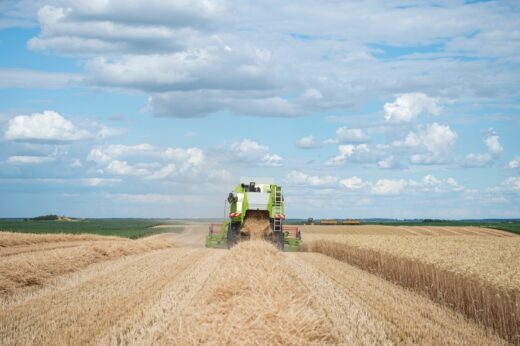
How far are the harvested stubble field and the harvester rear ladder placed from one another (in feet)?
22.8

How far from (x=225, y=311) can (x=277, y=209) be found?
14.7 metres

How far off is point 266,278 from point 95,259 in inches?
401

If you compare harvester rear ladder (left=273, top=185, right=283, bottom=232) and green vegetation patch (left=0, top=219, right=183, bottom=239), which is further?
green vegetation patch (left=0, top=219, right=183, bottom=239)

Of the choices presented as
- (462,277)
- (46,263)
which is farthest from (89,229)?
(462,277)

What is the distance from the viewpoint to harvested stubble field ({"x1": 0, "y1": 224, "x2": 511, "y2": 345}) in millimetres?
7203

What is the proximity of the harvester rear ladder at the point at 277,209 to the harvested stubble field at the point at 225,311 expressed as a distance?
696 centimetres

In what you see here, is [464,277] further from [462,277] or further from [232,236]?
[232,236]

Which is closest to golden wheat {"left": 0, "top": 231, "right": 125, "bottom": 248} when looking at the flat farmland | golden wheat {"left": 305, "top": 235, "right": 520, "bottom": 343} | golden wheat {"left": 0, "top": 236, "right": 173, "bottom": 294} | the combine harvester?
golden wheat {"left": 0, "top": 236, "right": 173, "bottom": 294}

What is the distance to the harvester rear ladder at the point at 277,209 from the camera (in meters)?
22.3

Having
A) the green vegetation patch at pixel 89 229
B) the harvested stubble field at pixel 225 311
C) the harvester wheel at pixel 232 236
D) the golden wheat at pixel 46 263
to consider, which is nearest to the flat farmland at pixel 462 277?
the harvested stubble field at pixel 225 311

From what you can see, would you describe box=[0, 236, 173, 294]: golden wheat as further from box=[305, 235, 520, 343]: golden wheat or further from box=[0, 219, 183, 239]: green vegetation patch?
box=[0, 219, 183, 239]: green vegetation patch

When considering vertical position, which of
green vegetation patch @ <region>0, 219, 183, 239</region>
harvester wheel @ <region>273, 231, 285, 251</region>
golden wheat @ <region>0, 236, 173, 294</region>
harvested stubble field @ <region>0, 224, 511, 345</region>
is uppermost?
green vegetation patch @ <region>0, 219, 183, 239</region>

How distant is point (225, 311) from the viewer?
801 centimetres

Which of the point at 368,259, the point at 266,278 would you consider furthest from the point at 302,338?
the point at 368,259
